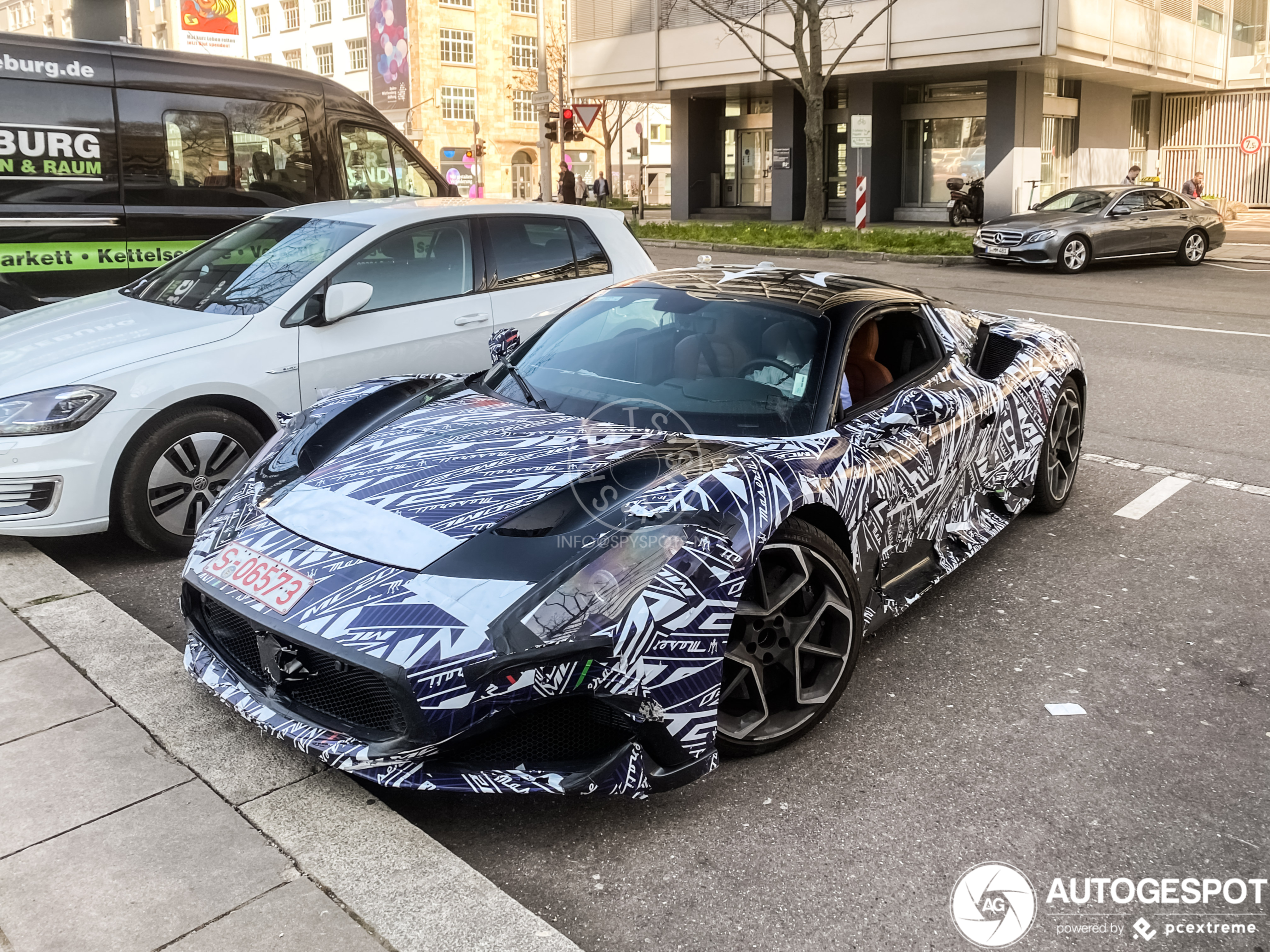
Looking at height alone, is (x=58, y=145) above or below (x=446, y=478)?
above

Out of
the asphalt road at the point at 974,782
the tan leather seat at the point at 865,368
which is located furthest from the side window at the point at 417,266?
the tan leather seat at the point at 865,368

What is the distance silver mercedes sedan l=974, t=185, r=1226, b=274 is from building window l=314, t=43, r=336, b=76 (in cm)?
6058

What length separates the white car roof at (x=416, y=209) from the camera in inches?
236

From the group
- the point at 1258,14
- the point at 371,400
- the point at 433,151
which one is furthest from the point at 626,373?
the point at 433,151

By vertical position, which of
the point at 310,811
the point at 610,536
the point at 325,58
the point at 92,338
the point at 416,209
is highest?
the point at 325,58

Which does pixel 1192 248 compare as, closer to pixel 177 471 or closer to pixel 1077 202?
pixel 1077 202

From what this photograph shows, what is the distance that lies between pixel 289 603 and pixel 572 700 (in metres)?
0.83

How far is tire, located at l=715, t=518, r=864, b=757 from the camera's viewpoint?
3.27 metres

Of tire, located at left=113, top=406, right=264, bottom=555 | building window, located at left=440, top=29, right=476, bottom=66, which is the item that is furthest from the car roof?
building window, located at left=440, top=29, right=476, bottom=66

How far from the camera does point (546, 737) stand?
2902mm

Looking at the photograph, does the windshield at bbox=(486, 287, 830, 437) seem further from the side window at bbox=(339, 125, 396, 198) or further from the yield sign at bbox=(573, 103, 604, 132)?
the yield sign at bbox=(573, 103, 604, 132)

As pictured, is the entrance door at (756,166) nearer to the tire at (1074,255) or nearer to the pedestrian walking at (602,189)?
the pedestrian walking at (602,189)

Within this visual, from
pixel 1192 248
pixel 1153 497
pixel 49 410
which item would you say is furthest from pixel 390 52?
pixel 1153 497

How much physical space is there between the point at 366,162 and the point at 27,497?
5.67 meters
